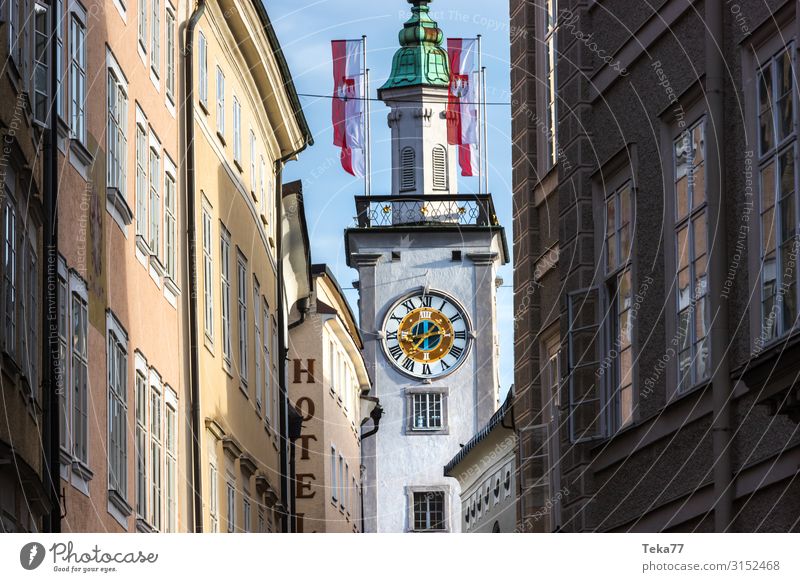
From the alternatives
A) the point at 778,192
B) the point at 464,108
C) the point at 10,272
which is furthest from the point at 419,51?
the point at 10,272

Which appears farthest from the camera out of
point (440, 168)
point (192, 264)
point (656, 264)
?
point (440, 168)

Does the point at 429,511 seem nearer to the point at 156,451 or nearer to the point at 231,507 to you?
the point at 231,507

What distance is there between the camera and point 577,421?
12531 millimetres

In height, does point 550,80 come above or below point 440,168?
above

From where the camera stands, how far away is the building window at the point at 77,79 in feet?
35.9

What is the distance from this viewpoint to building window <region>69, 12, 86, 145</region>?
35.9 ft

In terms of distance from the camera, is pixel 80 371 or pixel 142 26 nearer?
pixel 80 371

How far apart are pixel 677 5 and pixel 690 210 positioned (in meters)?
1.14

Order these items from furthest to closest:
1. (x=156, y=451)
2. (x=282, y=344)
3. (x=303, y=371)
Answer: (x=303, y=371) → (x=282, y=344) → (x=156, y=451)

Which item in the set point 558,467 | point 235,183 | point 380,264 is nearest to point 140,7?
point 235,183

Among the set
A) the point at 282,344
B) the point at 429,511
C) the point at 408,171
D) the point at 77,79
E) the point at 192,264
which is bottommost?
the point at 429,511

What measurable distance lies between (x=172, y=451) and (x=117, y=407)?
2.44ft

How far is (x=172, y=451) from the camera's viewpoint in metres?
11.9

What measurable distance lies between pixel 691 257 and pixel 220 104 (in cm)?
347
